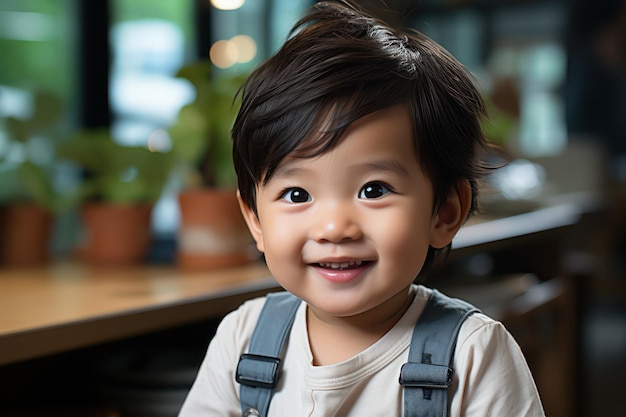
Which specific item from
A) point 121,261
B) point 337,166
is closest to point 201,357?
point 121,261

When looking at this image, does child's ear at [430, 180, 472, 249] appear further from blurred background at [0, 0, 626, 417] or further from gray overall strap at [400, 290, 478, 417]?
blurred background at [0, 0, 626, 417]

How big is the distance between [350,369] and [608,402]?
2449 mm

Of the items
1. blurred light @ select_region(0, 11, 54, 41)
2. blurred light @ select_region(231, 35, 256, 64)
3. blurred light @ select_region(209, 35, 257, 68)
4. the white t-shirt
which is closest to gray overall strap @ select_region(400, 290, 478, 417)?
the white t-shirt

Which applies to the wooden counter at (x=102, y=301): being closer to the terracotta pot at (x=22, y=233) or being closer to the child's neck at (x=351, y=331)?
the terracotta pot at (x=22, y=233)

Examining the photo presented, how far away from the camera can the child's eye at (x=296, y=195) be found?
0.89m

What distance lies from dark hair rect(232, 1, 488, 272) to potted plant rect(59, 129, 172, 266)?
821mm

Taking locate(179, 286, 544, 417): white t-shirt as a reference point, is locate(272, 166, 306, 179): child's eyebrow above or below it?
above

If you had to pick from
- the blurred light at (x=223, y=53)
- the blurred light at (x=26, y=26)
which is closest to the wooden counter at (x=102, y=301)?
the blurred light at (x=26, y=26)

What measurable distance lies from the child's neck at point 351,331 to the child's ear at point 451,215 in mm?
76

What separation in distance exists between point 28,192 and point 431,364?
3.96ft

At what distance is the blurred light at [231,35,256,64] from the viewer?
3.40 meters

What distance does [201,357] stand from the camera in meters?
1.60

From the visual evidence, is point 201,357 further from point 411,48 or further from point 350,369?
point 411,48

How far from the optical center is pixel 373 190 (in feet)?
2.87
